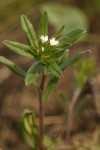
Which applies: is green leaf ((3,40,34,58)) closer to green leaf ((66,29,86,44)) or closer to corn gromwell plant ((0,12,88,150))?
corn gromwell plant ((0,12,88,150))

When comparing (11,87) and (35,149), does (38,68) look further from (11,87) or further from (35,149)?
(11,87)

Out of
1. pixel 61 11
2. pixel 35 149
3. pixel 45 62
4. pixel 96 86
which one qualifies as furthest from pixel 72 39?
pixel 61 11

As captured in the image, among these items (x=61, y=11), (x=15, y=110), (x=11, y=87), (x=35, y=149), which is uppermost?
(x=61, y=11)

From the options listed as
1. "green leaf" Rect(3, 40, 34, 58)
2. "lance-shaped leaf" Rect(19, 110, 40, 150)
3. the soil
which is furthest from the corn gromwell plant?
the soil

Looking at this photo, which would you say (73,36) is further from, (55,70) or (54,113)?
(54,113)

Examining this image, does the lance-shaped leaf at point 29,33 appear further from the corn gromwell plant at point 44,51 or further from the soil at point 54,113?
the soil at point 54,113

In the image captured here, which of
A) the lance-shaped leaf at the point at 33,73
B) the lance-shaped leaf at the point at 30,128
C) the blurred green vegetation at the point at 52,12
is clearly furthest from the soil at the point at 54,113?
the lance-shaped leaf at the point at 33,73
